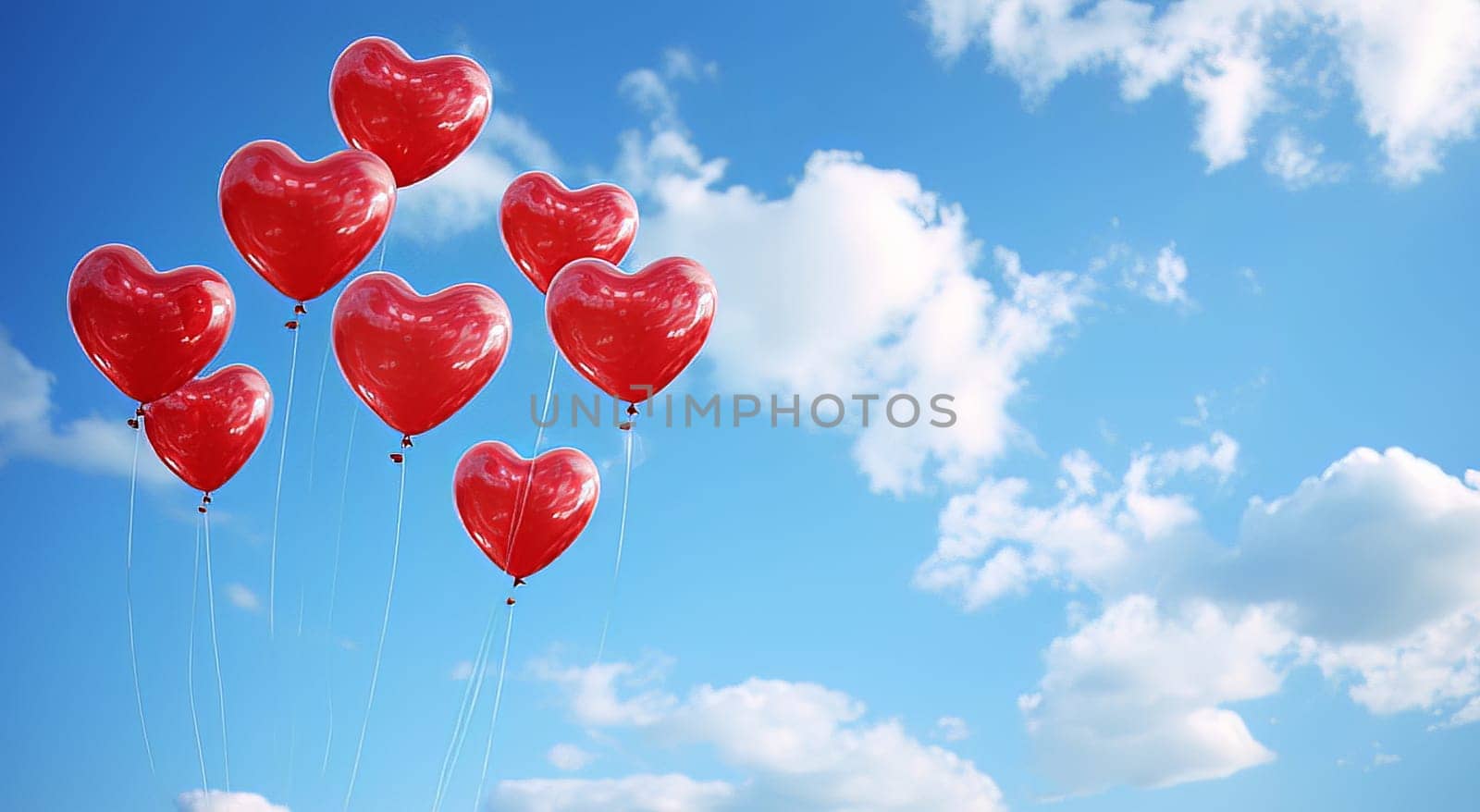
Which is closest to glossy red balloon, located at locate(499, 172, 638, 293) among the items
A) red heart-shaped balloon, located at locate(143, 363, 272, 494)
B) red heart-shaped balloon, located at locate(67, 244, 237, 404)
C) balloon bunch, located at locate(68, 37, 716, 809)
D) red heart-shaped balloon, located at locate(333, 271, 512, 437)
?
balloon bunch, located at locate(68, 37, 716, 809)

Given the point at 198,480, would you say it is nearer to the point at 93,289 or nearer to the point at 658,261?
the point at 93,289

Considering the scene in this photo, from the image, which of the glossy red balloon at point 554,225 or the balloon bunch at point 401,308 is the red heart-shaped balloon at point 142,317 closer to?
the balloon bunch at point 401,308

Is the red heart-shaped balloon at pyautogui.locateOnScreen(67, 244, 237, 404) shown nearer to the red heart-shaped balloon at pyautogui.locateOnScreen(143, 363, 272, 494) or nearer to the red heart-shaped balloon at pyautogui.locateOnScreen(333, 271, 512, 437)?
the red heart-shaped balloon at pyautogui.locateOnScreen(143, 363, 272, 494)

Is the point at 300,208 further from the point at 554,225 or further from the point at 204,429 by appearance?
the point at 204,429

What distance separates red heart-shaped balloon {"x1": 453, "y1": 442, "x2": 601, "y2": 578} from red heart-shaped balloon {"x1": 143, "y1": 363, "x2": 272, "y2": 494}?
5.13 feet

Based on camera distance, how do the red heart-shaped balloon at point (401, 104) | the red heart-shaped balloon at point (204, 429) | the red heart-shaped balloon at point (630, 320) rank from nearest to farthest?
1. the red heart-shaped balloon at point (630, 320)
2. the red heart-shaped balloon at point (401, 104)
3. the red heart-shaped balloon at point (204, 429)

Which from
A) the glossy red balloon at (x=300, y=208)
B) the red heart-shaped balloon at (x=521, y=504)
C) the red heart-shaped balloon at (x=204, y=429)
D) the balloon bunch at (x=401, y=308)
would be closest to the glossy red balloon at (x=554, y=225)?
the balloon bunch at (x=401, y=308)

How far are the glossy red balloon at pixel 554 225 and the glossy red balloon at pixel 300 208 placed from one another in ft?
3.67

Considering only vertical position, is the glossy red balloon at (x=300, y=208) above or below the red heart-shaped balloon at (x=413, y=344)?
above

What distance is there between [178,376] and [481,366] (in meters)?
2.15

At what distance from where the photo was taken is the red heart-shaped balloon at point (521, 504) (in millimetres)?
7652

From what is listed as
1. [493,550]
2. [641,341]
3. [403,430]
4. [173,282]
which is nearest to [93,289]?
[173,282]

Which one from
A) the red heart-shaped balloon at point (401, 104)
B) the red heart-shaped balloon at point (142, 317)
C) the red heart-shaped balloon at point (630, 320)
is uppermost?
the red heart-shaped balloon at point (401, 104)

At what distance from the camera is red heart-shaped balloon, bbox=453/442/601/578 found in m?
7.65
